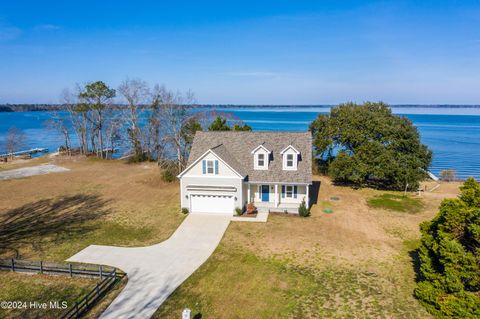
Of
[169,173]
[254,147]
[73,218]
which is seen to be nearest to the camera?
[73,218]

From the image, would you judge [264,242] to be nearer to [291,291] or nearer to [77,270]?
[291,291]

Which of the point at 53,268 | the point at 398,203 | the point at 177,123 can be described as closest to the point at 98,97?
the point at 177,123

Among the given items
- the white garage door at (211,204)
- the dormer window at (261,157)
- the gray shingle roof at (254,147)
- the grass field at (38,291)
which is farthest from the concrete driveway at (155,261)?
the dormer window at (261,157)

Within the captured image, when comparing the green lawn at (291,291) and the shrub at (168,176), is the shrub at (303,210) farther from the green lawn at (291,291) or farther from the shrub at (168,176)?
the shrub at (168,176)

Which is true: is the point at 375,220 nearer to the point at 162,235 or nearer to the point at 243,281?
the point at 243,281

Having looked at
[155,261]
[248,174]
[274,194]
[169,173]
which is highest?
[248,174]
